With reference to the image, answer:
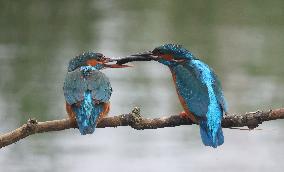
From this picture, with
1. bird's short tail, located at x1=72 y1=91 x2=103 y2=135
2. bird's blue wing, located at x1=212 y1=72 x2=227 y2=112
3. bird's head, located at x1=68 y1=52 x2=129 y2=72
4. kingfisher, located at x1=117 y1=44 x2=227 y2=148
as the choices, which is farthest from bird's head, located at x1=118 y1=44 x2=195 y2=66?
bird's head, located at x1=68 y1=52 x2=129 y2=72

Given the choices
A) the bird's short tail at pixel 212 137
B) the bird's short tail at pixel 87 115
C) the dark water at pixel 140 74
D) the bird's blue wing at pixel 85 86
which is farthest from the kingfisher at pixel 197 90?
the dark water at pixel 140 74

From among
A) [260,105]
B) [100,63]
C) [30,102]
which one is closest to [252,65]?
[260,105]

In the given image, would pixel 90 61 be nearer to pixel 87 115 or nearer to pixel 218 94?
pixel 87 115

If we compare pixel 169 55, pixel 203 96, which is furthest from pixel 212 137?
pixel 169 55

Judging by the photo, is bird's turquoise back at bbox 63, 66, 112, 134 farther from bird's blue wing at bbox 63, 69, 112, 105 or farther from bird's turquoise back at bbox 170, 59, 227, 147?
bird's turquoise back at bbox 170, 59, 227, 147

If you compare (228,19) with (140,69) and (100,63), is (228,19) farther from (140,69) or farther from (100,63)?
(100,63)

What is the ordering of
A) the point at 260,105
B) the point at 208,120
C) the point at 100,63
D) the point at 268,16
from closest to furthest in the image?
1. the point at 208,120
2. the point at 100,63
3. the point at 260,105
4. the point at 268,16

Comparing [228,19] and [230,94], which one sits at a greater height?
[228,19]
